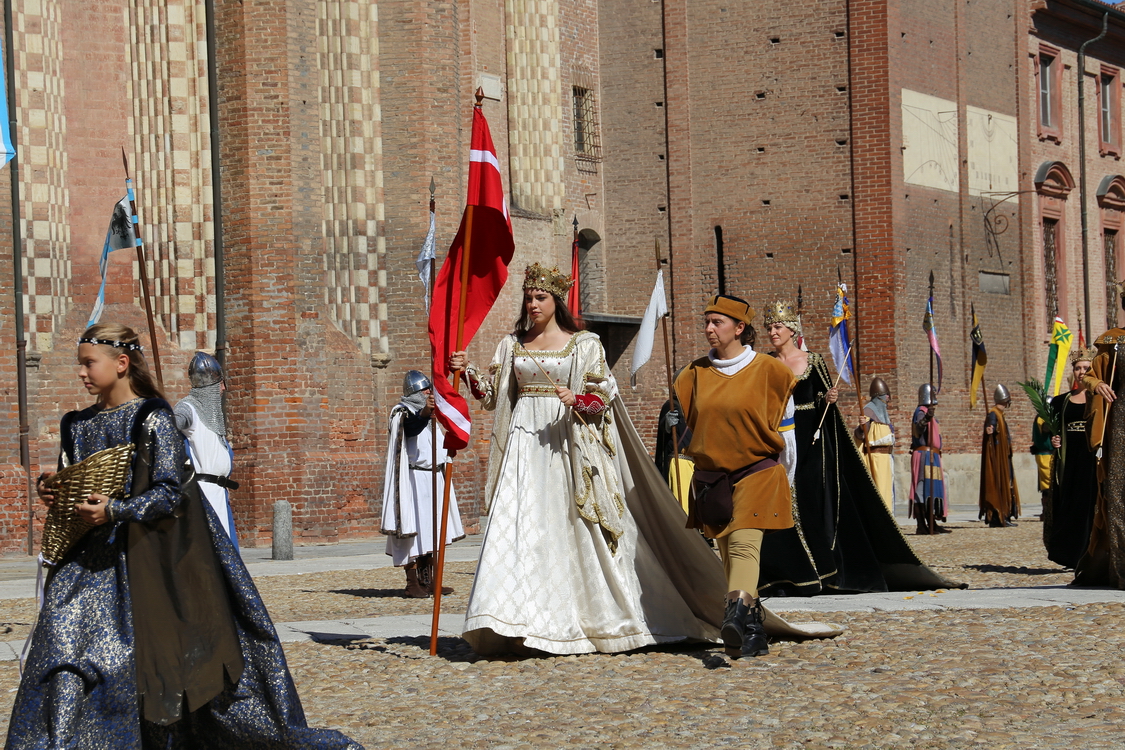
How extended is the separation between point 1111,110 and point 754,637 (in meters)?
29.9

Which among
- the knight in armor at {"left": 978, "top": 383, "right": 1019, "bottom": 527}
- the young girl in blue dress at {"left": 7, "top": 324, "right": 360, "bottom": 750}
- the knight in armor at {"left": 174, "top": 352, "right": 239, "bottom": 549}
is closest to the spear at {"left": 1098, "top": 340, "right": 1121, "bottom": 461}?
the knight in armor at {"left": 174, "top": 352, "right": 239, "bottom": 549}

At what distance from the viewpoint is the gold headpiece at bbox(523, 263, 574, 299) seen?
8211mm

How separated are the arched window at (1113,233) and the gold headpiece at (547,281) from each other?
1092 inches

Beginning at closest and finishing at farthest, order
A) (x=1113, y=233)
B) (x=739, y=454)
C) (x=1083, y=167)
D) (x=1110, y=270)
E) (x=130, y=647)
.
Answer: (x=130, y=647)
(x=739, y=454)
(x=1083, y=167)
(x=1110, y=270)
(x=1113, y=233)

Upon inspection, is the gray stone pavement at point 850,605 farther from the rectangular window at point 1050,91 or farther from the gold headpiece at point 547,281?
the rectangular window at point 1050,91

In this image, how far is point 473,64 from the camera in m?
22.1

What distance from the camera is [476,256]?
886 cm

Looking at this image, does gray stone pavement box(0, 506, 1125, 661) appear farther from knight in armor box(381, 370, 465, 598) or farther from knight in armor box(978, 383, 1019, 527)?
knight in armor box(978, 383, 1019, 527)

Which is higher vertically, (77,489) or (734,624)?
(77,489)

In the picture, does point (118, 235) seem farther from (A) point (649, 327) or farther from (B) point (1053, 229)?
(B) point (1053, 229)

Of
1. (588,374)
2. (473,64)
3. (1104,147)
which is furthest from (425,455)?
(1104,147)

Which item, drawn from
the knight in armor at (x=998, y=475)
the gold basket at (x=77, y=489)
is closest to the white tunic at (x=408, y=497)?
the gold basket at (x=77, y=489)

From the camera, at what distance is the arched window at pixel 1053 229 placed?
30234mm

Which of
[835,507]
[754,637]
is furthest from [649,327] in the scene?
[754,637]
